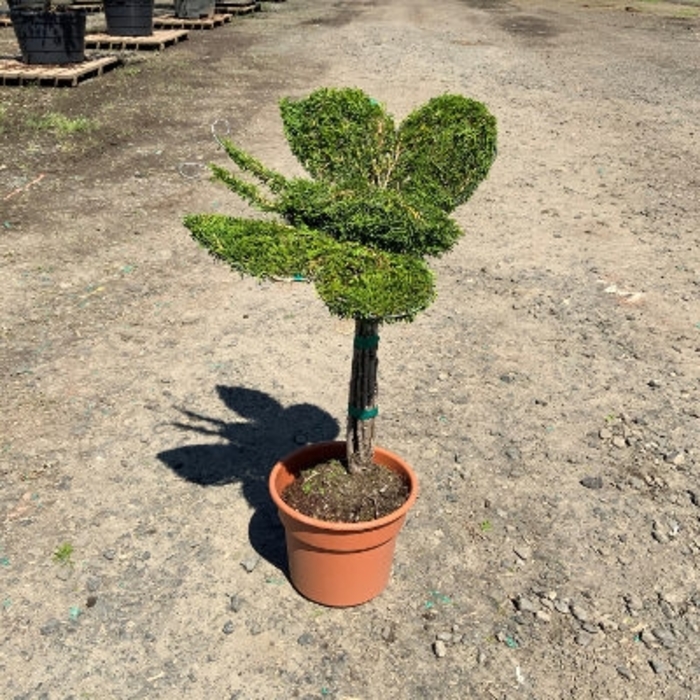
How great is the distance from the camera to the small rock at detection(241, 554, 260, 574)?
15.9 feet

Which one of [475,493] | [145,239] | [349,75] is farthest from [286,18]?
[475,493]

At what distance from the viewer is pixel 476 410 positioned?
643cm

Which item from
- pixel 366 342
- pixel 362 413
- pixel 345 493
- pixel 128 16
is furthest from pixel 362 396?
pixel 128 16

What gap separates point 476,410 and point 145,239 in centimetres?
501

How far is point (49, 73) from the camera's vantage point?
14969mm

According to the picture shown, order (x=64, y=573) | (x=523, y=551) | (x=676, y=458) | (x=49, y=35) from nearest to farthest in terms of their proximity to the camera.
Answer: (x=64, y=573) → (x=523, y=551) → (x=676, y=458) → (x=49, y=35)

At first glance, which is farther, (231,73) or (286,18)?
(286,18)

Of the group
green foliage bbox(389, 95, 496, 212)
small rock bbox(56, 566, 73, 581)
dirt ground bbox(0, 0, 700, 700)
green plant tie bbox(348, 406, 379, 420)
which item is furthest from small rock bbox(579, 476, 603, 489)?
small rock bbox(56, 566, 73, 581)

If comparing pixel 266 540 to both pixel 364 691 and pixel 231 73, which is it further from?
pixel 231 73

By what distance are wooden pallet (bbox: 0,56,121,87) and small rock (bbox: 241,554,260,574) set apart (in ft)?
43.1

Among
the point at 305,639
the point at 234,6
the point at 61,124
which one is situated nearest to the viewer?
the point at 305,639

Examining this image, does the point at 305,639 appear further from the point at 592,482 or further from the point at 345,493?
the point at 592,482

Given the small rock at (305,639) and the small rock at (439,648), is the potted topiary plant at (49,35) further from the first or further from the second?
the small rock at (439,648)

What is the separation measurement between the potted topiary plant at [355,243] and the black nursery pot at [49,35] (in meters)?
13.5
